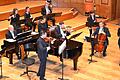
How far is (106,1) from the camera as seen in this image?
13953mm

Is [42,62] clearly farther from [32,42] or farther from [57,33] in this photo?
[57,33]

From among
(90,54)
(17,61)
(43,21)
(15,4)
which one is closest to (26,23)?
(43,21)

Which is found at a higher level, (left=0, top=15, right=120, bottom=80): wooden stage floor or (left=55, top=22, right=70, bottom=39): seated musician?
(left=55, top=22, right=70, bottom=39): seated musician

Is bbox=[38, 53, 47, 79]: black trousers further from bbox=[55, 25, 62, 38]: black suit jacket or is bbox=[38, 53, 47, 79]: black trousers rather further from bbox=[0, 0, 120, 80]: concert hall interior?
bbox=[55, 25, 62, 38]: black suit jacket

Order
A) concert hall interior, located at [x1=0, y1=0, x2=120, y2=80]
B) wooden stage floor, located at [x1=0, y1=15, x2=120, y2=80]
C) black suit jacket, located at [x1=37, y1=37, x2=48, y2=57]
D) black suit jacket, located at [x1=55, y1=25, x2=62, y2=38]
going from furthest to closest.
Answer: black suit jacket, located at [x1=55, y1=25, x2=62, y2=38]
wooden stage floor, located at [x1=0, y1=15, x2=120, y2=80]
concert hall interior, located at [x1=0, y1=0, x2=120, y2=80]
black suit jacket, located at [x1=37, y1=37, x2=48, y2=57]

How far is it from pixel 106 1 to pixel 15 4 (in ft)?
15.4

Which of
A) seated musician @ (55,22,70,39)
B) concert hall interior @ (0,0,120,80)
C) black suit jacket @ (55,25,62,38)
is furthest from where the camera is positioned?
seated musician @ (55,22,70,39)

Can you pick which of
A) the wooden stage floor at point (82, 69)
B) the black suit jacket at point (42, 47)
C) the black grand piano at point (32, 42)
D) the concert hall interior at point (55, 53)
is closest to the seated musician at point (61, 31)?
the concert hall interior at point (55, 53)

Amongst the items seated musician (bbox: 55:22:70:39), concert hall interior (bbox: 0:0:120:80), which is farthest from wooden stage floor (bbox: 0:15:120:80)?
seated musician (bbox: 55:22:70:39)

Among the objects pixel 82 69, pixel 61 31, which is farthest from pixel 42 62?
pixel 61 31

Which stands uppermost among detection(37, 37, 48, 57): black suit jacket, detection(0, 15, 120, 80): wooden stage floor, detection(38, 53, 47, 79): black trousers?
detection(37, 37, 48, 57): black suit jacket

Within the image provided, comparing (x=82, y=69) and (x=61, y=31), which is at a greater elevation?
(x=61, y=31)

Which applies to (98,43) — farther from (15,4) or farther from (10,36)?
(15,4)

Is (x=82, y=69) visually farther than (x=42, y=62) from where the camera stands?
Yes
